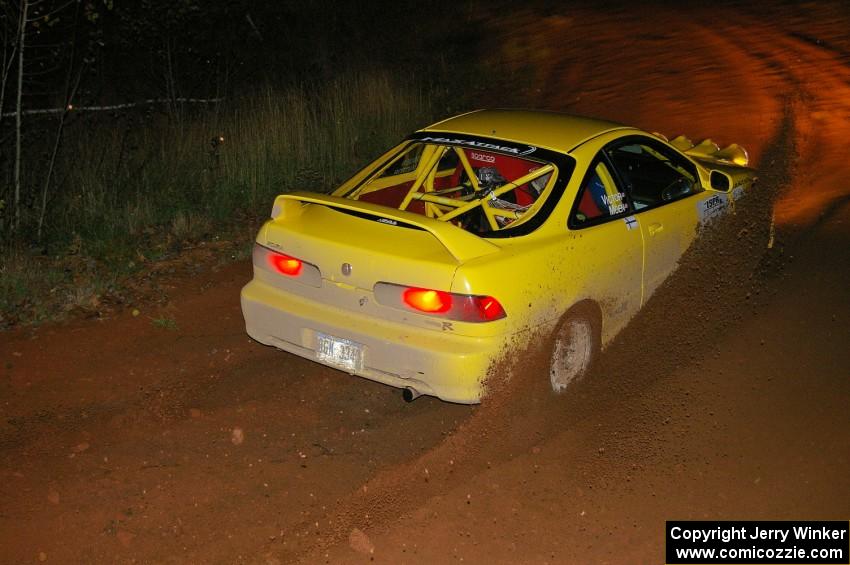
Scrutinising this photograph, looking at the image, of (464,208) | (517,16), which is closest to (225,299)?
(464,208)

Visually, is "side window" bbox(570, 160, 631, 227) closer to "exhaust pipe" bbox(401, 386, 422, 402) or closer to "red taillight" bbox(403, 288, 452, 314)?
"red taillight" bbox(403, 288, 452, 314)

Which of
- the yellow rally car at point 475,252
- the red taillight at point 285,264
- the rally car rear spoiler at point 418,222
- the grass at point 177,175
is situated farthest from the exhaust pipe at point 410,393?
the grass at point 177,175

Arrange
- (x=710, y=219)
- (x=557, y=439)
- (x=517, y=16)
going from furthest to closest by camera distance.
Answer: (x=517, y=16)
(x=710, y=219)
(x=557, y=439)

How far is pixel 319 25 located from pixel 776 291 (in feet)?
51.5

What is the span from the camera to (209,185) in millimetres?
10188

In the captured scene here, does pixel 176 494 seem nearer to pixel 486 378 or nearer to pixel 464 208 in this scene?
pixel 486 378

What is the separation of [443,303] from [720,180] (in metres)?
2.55

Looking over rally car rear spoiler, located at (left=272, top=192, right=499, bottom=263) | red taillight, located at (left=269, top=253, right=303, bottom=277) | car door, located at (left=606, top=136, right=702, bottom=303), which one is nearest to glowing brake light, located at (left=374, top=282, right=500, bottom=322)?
rally car rear spoiler, located at (left=272, top=192, right=499, bottom=263)

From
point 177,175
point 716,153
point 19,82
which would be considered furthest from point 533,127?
point 177,175

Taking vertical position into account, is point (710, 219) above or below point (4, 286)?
above

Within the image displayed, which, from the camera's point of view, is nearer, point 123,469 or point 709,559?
point 709,559

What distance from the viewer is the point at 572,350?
544 cm

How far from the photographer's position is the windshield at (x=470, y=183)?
5594 millimetres

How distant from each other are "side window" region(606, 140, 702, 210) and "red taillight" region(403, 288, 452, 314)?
1810 millimetres
